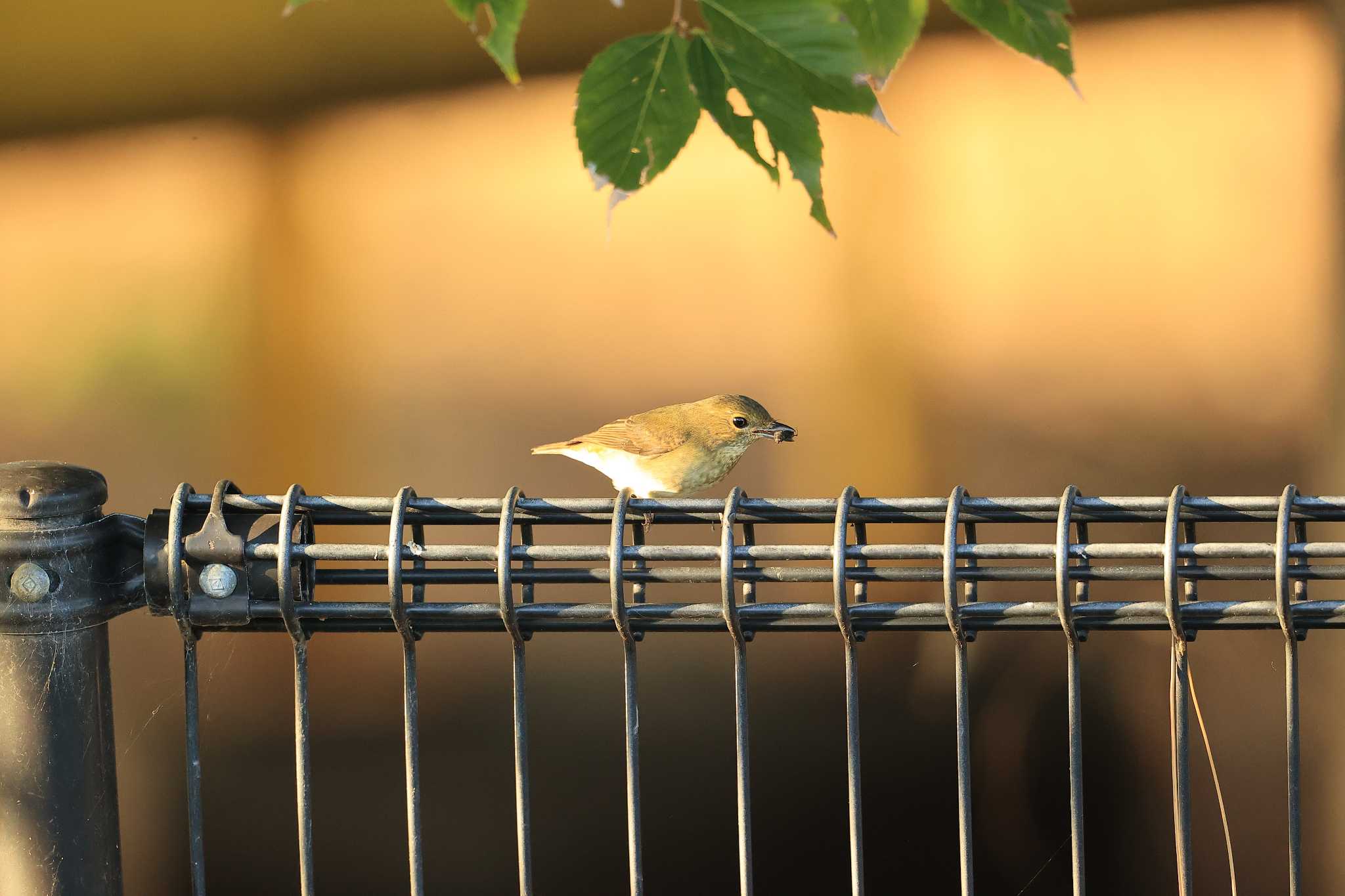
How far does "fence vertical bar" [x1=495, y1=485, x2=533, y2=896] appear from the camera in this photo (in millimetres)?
934

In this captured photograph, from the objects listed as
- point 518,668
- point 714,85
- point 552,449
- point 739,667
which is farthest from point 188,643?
point 552,449

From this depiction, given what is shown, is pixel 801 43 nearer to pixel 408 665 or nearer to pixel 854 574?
pixel 854 574

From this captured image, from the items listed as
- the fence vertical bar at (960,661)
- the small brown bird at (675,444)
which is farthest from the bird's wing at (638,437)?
the fence vertical bar at (960,661)

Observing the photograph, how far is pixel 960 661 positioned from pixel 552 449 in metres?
1.43

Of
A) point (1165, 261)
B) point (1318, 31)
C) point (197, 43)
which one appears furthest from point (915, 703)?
point (197, 43)

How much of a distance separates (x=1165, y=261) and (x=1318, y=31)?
0.35m

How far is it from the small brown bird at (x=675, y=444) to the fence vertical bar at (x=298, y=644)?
3.72 ft

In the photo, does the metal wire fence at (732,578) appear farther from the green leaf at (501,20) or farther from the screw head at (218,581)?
the green leaf at (501,20)

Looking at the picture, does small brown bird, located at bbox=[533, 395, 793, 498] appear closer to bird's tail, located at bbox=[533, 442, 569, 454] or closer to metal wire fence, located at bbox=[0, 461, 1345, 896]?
bird's tail, located at bbox=[533, 442, 569, 454]

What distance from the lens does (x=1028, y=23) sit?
0.92 meters

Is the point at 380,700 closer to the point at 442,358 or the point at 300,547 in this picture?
the point at 442,358

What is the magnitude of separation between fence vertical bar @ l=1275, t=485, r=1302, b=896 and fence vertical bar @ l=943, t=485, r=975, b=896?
173mm

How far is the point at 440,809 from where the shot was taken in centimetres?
242

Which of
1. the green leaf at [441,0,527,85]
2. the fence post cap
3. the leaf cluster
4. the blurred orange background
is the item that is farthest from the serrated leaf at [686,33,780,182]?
the blurred orange background
